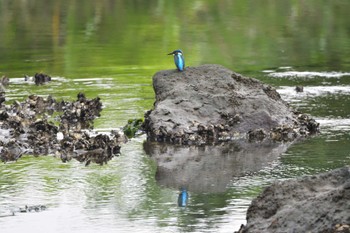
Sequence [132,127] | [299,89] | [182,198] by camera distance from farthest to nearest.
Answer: [299,89] → [132,127] → [182,198]

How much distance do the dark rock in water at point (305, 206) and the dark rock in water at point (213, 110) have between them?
557 cm

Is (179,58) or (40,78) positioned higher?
(179,58)

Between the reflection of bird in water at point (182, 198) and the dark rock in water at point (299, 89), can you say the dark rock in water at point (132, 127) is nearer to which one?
the reflection of bird in water at point (182, 198)

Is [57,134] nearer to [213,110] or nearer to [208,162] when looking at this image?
[213,110]

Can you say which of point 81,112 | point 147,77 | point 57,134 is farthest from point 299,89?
point 57,134

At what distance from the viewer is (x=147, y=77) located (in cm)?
1978

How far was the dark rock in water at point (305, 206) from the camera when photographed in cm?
705

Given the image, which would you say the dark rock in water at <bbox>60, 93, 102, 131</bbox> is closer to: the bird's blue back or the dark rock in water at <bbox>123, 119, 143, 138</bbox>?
the dark rock in water at <bbox>123, 119, 143, 138</bbox>

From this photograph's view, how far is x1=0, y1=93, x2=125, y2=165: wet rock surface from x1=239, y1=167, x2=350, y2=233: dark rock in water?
4865 millimetres

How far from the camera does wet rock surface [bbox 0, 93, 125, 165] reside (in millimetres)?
12680

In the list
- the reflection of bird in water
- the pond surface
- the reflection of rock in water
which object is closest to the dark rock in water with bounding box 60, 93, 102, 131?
the pond surface

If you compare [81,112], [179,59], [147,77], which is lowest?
[81,112]

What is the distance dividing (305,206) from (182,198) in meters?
3.34

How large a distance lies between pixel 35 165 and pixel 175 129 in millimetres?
2143
